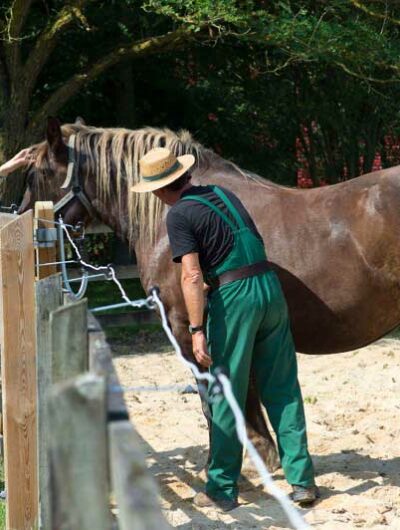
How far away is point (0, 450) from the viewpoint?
5.02 meters

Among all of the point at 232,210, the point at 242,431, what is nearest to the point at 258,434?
the point at 232,210

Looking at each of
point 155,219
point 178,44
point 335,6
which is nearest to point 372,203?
point 155,219

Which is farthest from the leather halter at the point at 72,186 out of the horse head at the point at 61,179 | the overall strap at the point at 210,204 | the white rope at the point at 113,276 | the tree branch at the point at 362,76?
the tree branch at the point at 362,76

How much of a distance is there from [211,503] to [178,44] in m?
6.52

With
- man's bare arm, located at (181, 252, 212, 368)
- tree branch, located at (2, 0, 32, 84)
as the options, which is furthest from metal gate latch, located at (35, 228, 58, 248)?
tree branch, located at (2, 0, 32, 84)

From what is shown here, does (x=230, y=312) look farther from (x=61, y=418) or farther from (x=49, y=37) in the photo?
(x=49, y=37)

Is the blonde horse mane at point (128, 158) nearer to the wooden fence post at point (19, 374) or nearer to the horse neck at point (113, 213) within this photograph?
the horse neck at point (113, 213)

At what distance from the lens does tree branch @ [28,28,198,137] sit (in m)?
9.58

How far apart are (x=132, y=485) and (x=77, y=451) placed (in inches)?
7.8

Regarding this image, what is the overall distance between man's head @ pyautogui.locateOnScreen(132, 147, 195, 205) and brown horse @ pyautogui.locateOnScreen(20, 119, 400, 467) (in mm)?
798

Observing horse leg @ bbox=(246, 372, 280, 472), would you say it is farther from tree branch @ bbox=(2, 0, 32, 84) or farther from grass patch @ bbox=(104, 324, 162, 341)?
tree branch @ bbox=(2, 0, 32, 84)

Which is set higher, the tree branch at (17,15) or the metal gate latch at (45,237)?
the tree branch at (17,15)

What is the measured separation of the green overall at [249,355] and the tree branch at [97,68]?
566 cm

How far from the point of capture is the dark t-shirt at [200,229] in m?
4.17
